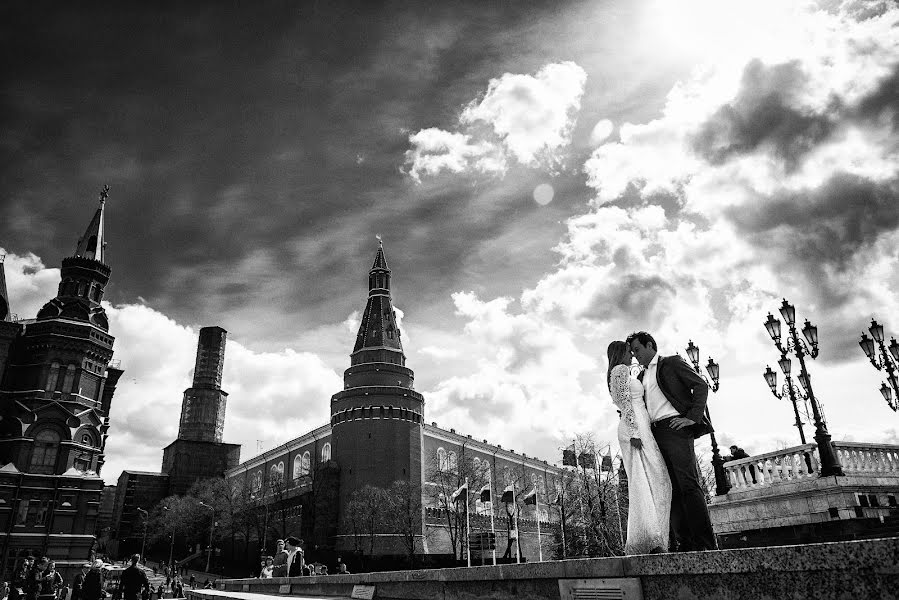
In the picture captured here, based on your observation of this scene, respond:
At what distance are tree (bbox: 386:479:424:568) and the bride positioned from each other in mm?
44604

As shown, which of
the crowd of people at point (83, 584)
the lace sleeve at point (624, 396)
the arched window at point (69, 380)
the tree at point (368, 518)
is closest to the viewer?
the lace sleeve at point (624, 396)

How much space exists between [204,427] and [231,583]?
82325 millimetres

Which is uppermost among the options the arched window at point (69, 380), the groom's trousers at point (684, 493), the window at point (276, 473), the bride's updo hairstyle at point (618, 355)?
the arched window at point (69, 380)

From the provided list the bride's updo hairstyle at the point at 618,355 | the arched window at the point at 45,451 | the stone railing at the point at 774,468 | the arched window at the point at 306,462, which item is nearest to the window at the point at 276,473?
the arched window at the point at 306,462

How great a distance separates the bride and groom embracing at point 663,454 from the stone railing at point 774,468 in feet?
26.3

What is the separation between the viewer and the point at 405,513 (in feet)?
158

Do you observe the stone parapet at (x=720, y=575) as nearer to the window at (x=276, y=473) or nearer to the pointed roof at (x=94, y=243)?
the pointed roof at (x=94, y=243)

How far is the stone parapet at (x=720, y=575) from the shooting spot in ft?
8.86

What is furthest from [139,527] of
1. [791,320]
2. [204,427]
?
[791,320]

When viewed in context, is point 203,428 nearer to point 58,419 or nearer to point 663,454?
point 58,419

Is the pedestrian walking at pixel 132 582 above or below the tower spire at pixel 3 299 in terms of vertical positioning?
below

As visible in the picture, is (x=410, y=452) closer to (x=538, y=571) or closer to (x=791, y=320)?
(x=791, y=320)

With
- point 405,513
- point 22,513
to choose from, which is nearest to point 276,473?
point 405,513

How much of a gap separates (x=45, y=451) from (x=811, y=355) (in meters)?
51.6
